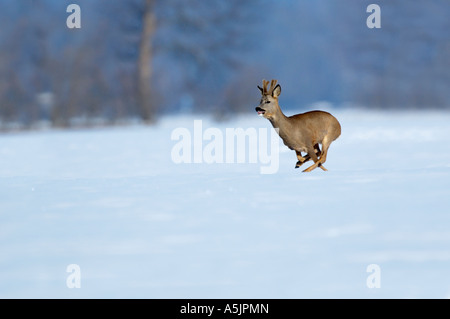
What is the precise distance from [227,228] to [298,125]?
1.31 meters

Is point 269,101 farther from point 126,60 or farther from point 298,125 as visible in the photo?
point 126,60

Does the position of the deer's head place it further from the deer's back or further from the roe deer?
the deer's back

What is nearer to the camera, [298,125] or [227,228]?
[227,228]

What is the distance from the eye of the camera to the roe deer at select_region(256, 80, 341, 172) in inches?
202

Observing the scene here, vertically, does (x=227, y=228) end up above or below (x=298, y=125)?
below

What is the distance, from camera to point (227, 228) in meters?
4.23

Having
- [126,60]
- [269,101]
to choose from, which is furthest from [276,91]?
[126,60]

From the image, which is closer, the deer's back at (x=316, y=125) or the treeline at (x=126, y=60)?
the deer's back at (x=316, y=125)

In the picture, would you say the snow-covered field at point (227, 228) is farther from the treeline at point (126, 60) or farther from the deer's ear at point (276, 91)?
the treeline at point (126, 60)

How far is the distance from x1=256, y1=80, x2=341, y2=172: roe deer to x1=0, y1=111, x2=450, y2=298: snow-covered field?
368 mm

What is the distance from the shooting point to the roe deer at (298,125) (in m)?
5.12

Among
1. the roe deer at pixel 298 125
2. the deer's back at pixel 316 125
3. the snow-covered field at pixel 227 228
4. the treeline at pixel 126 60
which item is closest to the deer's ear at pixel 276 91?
the roe deer at pixel 298 125

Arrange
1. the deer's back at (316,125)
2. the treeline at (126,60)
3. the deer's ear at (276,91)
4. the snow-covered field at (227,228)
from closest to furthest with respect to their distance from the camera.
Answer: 1. the snow-covered field at (227,228)
2. the deer's ear at (276,91)
3. the deer's back at (316,125)
4. the treeline at (126,60)

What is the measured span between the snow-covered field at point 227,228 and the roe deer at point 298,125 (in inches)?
14.5
